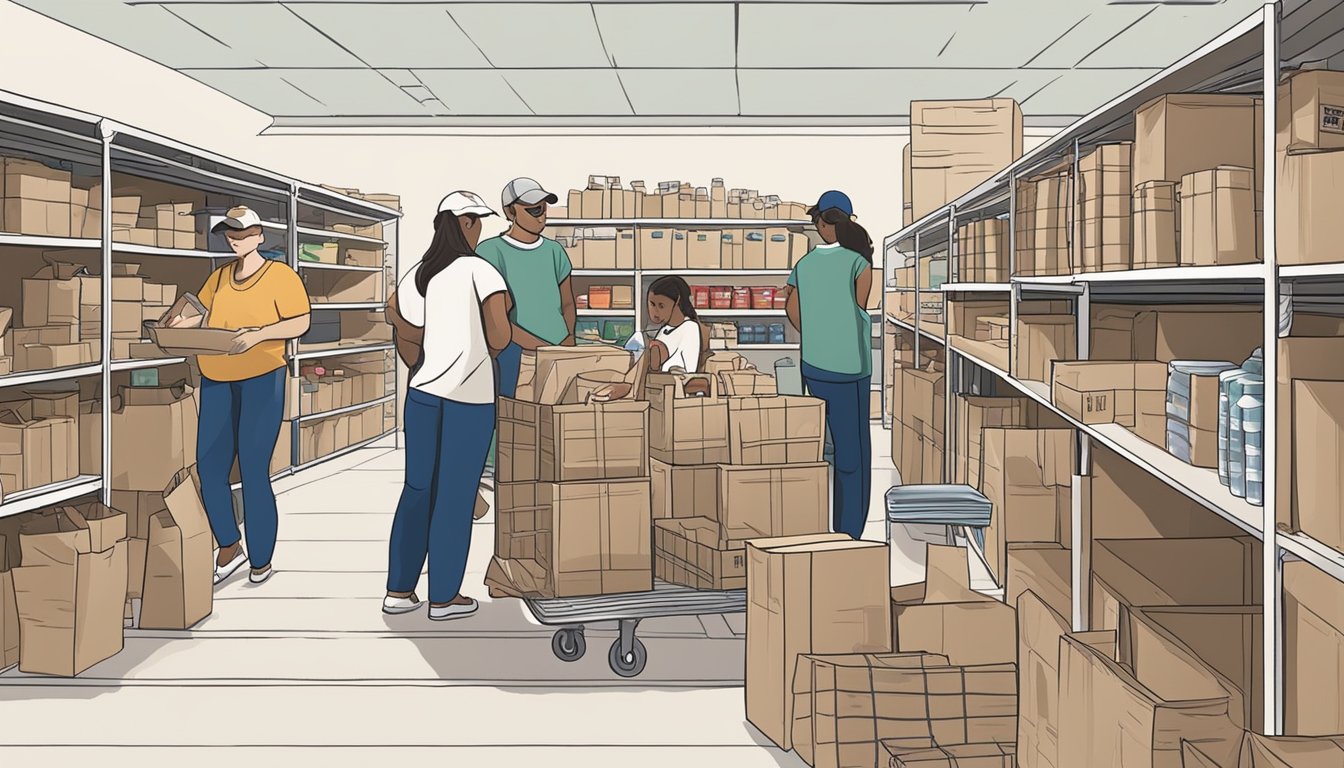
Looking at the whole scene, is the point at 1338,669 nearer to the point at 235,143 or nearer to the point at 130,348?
the point at 130,348

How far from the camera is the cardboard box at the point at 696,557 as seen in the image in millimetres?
3400

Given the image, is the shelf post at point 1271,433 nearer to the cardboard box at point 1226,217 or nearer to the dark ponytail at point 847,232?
the cardboard box at point 1226,217

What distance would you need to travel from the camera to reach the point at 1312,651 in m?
1.89

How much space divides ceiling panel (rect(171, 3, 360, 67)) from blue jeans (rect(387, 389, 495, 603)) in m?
3.55

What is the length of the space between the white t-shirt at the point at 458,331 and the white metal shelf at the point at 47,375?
1290 mm

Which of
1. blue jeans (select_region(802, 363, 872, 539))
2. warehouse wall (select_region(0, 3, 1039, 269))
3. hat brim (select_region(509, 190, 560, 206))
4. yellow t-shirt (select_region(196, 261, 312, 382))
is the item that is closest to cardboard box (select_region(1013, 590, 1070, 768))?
blue jeans (select_region(802, 363, 872, 539))

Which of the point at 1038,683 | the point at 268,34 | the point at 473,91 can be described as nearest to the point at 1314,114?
the point at 1038,683

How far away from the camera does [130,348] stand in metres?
4.79

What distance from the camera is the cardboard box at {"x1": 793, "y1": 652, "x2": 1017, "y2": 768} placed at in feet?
8.33

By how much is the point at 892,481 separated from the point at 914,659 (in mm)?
4885

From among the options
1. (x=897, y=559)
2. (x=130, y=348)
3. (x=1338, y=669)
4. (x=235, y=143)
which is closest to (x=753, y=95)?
(x=235, y=143)

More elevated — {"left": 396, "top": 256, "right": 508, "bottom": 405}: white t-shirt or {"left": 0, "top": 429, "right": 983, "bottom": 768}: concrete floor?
{"left": 396, "top": 256, "right": 508, "bottom": 405}: white t-shirt

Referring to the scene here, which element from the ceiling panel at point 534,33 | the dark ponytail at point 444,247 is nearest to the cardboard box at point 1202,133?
the dark ponytail at point 444,247

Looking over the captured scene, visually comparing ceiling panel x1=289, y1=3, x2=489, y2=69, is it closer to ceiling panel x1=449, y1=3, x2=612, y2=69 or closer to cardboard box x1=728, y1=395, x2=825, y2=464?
ceiling panel x1=449, y1=3, x2=612, y2=69
